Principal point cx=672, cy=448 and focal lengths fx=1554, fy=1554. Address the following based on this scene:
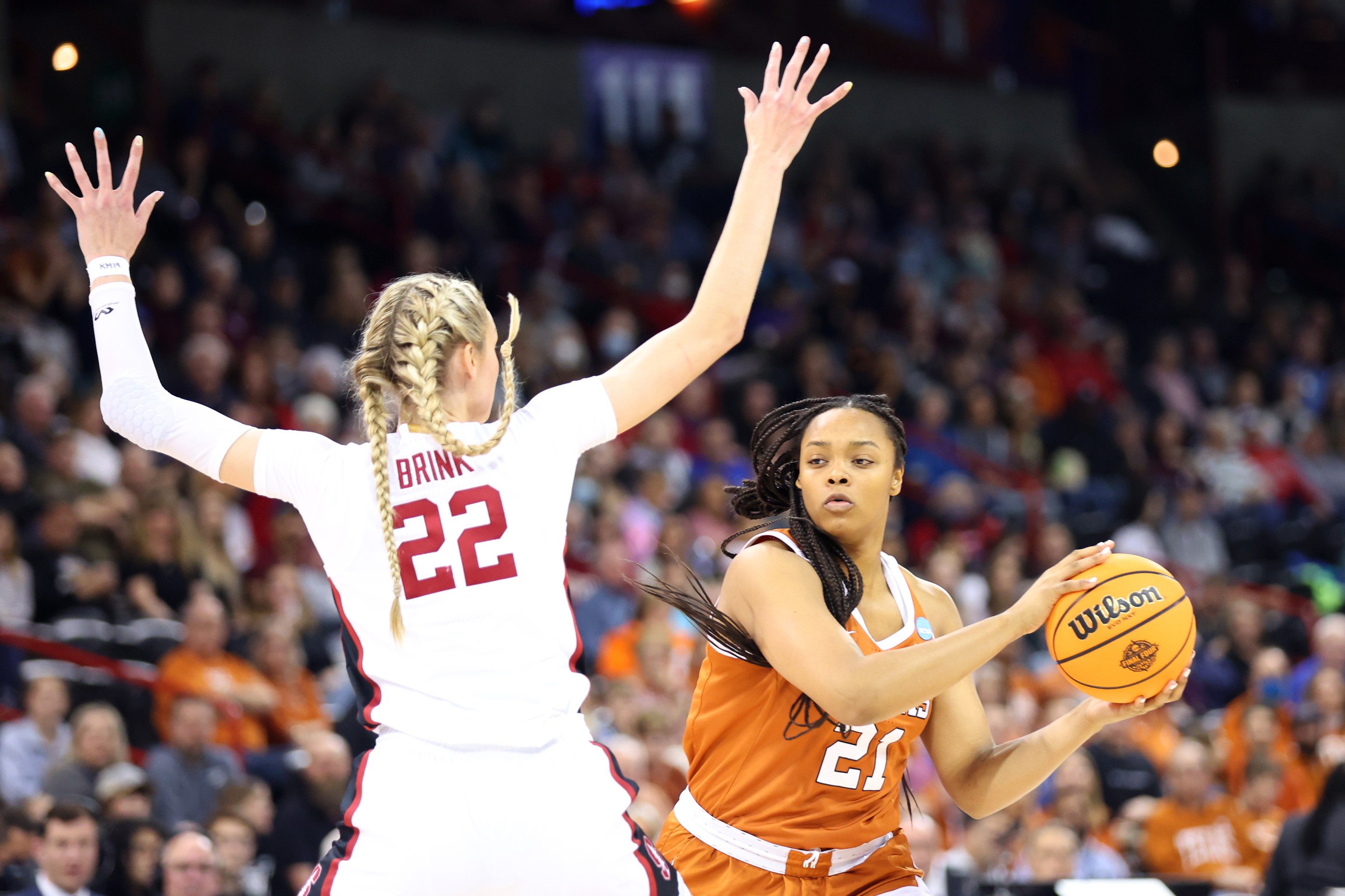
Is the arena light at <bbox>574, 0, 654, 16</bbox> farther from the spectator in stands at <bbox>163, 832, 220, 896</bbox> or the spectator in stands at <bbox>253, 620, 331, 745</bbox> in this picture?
the spectator in stands at <bbox>163, 832, 220, 896</bbox>

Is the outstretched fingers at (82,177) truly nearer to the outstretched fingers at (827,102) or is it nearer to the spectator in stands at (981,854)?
the outstretched fingers at (827,102)

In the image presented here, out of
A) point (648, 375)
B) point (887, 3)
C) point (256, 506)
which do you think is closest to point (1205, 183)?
point (887, 3)

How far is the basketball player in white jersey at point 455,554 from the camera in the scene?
2.49m

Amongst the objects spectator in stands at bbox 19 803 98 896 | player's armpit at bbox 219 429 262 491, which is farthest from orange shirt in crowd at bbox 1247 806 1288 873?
player's armpit at bbox 219 429 262 491

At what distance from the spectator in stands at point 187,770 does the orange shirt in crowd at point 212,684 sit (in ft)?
0.95

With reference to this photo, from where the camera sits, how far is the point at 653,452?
38.0 feet

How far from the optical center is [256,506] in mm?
9500

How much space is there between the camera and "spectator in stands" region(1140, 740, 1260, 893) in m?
8.53

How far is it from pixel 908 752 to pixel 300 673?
530 cm

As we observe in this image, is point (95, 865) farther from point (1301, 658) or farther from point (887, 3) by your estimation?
point (887, 3)

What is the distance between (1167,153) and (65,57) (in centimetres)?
1315

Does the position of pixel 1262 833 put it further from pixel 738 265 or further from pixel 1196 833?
pixel 738 265

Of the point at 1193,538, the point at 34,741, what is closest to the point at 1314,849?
the point at 34,741

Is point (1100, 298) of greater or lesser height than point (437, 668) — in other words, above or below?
above
